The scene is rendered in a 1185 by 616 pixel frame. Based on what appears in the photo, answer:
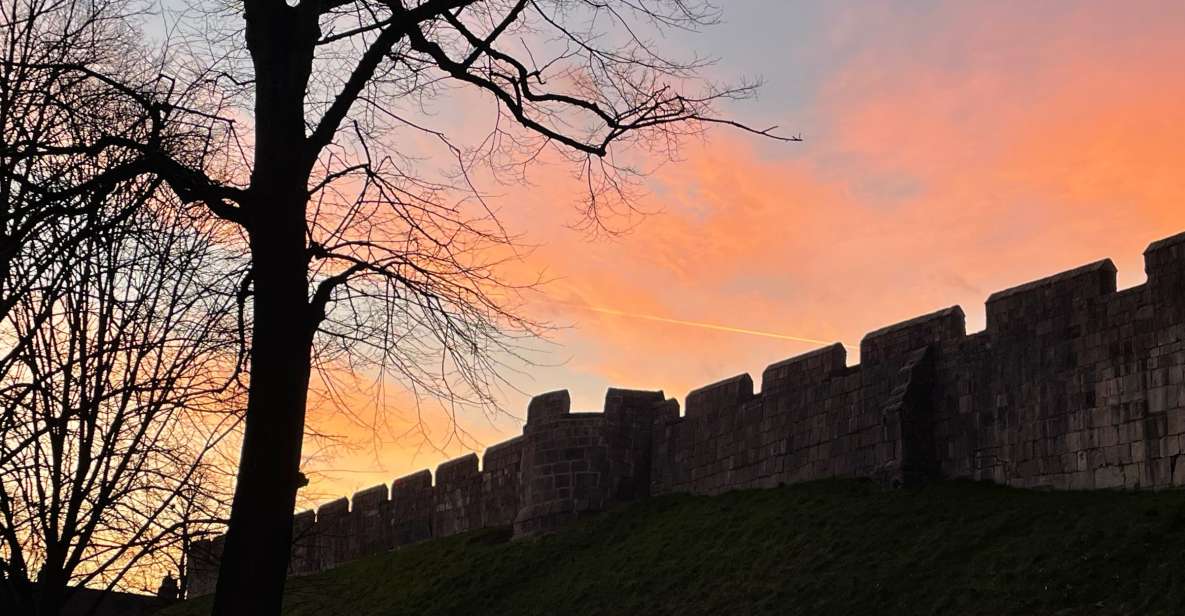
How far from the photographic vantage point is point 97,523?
10.3m

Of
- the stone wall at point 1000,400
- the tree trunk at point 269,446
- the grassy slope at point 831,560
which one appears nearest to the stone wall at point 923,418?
the stone wall at point 1000,400

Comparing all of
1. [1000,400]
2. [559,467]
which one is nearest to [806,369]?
[1000,400]

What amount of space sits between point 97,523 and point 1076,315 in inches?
522

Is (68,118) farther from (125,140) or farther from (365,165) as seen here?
(365,165)

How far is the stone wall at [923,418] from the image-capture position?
18.1 meters

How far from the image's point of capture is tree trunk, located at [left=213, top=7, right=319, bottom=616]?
8305 millimetres

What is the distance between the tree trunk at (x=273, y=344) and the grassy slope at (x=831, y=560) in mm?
9388

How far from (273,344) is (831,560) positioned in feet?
40.1

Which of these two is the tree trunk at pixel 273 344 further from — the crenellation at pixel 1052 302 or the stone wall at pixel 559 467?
the stone wall at pixel 559 467

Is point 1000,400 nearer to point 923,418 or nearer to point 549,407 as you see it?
point 923,418

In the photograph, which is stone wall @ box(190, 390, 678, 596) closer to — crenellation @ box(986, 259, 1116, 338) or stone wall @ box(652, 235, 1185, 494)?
stone wall @ box(652, 235, 1185, 494)

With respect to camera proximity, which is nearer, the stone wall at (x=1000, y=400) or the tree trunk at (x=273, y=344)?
the tree trunk at (x=273, y=344)

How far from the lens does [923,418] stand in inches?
837

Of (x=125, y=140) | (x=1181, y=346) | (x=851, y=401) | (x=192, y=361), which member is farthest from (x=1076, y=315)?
(x=125, y=140)
